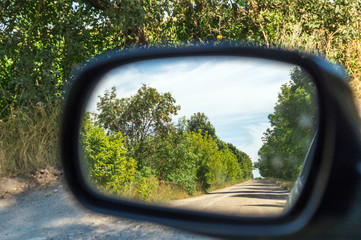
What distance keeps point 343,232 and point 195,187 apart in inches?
24.0

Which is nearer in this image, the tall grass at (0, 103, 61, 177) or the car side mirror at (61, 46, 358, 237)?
the car side mirror at (61, 46, 358, 237)

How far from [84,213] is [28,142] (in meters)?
2.97

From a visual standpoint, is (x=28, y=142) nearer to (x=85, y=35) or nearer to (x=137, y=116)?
(x=85, y=35)

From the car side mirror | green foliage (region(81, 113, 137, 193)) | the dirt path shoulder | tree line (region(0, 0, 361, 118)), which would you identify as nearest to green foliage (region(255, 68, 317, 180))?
the car side mirror

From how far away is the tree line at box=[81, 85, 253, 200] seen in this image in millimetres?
1392

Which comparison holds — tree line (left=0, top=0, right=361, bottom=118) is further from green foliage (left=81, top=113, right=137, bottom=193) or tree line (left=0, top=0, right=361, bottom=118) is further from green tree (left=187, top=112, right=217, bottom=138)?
green tree (left=187, top=112, right=217, bottom=138)

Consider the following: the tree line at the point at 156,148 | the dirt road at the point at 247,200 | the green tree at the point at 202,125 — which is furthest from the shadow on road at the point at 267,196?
the green tree at the point at 202,125

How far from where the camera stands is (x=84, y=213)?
210 inches

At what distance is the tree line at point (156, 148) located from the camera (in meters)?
1.39

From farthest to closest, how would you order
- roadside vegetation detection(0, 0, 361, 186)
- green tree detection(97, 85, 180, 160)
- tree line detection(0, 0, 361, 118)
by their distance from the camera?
1. tree line detection(0, 0, 361, 118)
2. roadside vegetation detection(0, 0, 361, 186)
3. green tree detection(97, 85, 180, 160)

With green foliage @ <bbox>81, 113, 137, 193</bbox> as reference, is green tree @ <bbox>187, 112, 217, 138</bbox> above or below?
above

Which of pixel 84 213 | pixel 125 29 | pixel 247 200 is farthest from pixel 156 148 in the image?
pixel 125 29

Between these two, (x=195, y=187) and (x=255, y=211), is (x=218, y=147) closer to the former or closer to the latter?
(x=195, y=187)

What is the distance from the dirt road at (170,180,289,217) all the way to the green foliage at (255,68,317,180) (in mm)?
63
